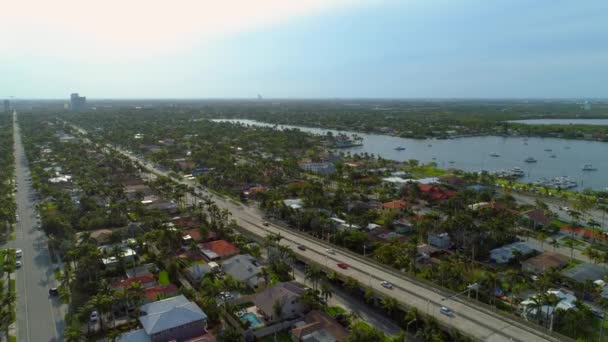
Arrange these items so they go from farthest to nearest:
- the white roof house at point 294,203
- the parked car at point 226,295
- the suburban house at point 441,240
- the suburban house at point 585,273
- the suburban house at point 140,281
A: the white roof house at point 294,203 → the suburban house at point 441,240 → the suburban house at point 585,273 → the suburban house at point 140,281 → the parked car at point 226,295

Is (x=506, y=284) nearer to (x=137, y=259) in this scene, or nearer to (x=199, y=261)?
(x=199, y=261)

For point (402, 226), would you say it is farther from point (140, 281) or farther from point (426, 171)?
point (426, 171)

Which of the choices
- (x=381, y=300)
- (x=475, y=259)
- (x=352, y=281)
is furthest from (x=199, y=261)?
(x=475, y=259)

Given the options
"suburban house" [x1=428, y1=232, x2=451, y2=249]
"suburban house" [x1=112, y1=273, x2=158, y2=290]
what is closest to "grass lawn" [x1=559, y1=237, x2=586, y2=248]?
"suburban house" [x1=428, y1=232, x2=451, y2=249]

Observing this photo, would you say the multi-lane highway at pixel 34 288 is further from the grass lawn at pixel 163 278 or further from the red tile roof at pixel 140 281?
the grass lawn at pixel 163 278

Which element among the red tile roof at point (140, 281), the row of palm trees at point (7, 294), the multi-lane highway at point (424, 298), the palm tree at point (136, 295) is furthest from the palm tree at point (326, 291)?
the row of palm trees at point (7, 294)
